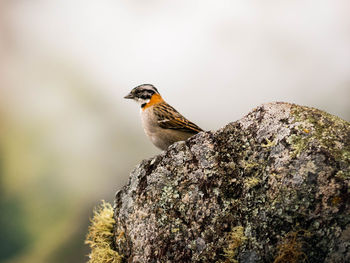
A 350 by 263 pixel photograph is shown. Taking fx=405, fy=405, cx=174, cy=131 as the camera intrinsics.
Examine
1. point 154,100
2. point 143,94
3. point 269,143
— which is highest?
point 143,94

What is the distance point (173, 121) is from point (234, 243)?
333cm

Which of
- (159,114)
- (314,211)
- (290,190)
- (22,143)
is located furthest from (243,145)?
(22,143)

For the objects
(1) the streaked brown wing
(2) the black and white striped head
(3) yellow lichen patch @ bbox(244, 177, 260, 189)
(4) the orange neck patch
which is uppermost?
(2) the black and white striped head

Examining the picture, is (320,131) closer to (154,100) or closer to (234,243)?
(234,243)

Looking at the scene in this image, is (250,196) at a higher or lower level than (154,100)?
lower

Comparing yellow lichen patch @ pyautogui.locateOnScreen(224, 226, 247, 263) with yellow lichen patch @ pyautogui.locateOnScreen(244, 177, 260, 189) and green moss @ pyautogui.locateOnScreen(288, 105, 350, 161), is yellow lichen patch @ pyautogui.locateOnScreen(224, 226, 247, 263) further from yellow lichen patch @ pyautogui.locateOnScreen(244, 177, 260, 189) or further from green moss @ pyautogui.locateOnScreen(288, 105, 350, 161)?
green moss @ pyautogui.locateOnScreen(288, 105, 350, 161)

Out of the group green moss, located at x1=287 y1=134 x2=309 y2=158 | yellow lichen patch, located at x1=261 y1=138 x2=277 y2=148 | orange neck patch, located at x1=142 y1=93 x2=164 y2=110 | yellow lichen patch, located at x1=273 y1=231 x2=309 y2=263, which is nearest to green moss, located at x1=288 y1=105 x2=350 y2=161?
green moss, located at x1=287 y1=134 x2=309 y2=158

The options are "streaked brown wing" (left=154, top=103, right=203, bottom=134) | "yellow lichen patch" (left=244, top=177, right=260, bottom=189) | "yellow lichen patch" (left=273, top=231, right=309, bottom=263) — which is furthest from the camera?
"streaked brown wing" (left=154, top=103, right=203, bottom=134)

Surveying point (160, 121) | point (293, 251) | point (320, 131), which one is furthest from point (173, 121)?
point (293, 251)

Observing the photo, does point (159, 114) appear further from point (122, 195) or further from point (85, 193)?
point (85, 193)

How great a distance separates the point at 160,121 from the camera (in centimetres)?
689

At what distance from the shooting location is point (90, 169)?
17.5 meters

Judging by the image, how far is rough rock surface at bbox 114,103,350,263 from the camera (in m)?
3.45

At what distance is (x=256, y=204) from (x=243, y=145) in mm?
655
